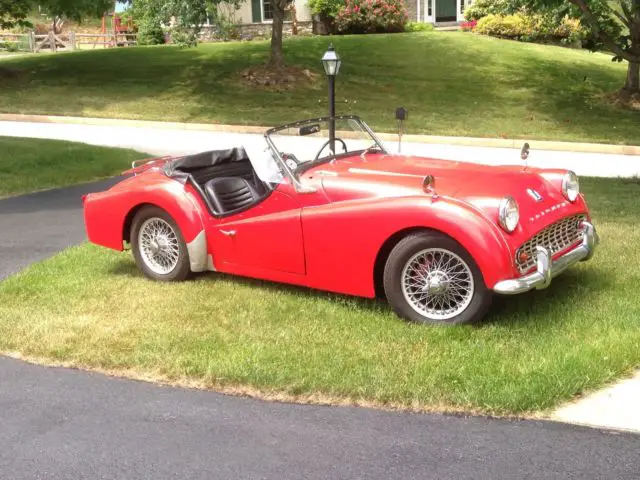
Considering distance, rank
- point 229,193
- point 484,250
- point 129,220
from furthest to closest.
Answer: point 129,220 → point 229,193 → point 484,250

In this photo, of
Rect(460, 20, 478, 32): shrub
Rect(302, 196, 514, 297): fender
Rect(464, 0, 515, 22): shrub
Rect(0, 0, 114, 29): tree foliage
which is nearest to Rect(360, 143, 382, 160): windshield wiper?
Rect(302, 196, 514, 297): fender

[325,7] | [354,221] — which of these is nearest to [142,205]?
[354,221]

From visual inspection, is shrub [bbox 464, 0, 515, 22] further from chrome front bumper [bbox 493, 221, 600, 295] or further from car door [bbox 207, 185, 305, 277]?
chrome front bumper [bbox 493, 221, 600, 295]

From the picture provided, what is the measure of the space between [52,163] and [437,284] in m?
10.6

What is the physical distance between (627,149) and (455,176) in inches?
554

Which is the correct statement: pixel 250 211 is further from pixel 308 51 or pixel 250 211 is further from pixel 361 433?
pixel 308 51

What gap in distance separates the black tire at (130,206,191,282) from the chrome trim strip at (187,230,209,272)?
0.30 feet

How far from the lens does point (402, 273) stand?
203 inches

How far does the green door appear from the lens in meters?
39.5

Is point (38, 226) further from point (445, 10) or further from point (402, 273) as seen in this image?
point (445, 10)

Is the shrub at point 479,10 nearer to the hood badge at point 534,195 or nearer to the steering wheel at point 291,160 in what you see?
the steering wheel at point 291,160

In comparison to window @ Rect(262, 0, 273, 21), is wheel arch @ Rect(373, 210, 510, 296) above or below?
below

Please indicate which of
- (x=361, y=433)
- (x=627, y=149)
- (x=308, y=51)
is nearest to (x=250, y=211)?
(x=361, y=433)

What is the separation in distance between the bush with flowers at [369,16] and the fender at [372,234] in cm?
3021
